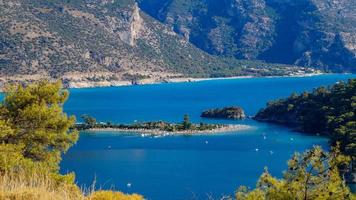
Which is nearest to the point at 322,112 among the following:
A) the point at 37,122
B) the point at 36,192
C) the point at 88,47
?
the point at 37,122

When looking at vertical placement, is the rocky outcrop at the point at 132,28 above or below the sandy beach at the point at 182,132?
above

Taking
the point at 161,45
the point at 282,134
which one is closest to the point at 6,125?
the point at 282,134

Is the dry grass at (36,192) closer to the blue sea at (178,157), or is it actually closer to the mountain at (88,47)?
the blue sea at (178,157)

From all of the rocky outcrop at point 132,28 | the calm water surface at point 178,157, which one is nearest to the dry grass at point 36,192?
the calm water surface at point 178,157

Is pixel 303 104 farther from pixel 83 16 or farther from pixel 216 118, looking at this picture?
pixel 83 16

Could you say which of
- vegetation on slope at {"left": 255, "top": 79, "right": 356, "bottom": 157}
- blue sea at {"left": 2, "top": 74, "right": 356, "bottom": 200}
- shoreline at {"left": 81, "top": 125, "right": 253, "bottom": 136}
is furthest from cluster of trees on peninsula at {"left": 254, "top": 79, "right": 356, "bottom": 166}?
shoreline at {"left": 81, "top": 125, "right": 253, "bottom": 136}
